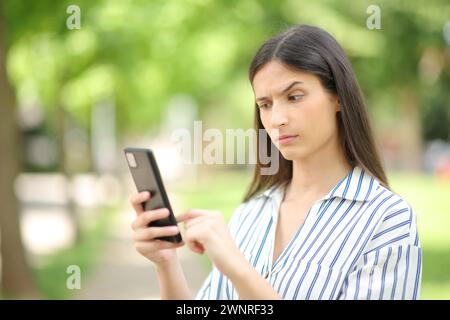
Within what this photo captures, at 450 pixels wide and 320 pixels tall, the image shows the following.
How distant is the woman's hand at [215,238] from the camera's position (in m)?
1.55

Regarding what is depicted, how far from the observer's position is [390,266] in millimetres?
1739

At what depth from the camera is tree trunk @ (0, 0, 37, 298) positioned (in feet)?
24.2

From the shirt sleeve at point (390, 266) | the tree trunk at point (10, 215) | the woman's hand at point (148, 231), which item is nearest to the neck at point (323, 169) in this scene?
the shirt sleeve at point (390, 266)

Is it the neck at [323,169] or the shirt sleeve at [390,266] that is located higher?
the neck at [323,169]

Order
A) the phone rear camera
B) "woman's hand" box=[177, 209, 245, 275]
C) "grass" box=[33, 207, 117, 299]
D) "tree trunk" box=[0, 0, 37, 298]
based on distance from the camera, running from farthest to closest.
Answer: "grass" box=[33, 207, 117, 299], "tree trunk" box=[0, 0, 37, 298], the phone rear camera, "woman's hand" box=[177, 209, 245, 275]

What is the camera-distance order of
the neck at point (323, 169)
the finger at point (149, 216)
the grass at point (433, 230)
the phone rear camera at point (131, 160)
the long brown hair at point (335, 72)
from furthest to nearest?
the grass at point (433, 230)
the neck at point (323, 169)
the long brown hair at point (335, 72)
the phone rear camera at point (131, 160)
the finger at point (149, 216)

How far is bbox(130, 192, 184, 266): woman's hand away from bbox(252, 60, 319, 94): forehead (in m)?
0.44

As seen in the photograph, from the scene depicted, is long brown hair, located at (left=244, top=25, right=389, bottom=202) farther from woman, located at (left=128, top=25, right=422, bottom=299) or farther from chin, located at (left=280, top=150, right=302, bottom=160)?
chin, located at (left=280, top=150, right=302, bottom=160)

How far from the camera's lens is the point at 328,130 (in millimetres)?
1949

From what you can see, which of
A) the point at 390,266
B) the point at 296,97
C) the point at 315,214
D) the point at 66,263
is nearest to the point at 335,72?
the point at 296,97

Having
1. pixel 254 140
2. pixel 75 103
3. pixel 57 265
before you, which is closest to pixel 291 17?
pixel 75 103

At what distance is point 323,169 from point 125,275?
7303mm

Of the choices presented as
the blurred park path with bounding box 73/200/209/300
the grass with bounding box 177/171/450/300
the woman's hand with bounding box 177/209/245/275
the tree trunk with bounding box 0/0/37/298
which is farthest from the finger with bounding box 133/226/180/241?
the tree trunk with bounding box 0/0/37/298

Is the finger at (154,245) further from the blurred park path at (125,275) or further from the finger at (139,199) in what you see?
the blurred park path at (125,275)
